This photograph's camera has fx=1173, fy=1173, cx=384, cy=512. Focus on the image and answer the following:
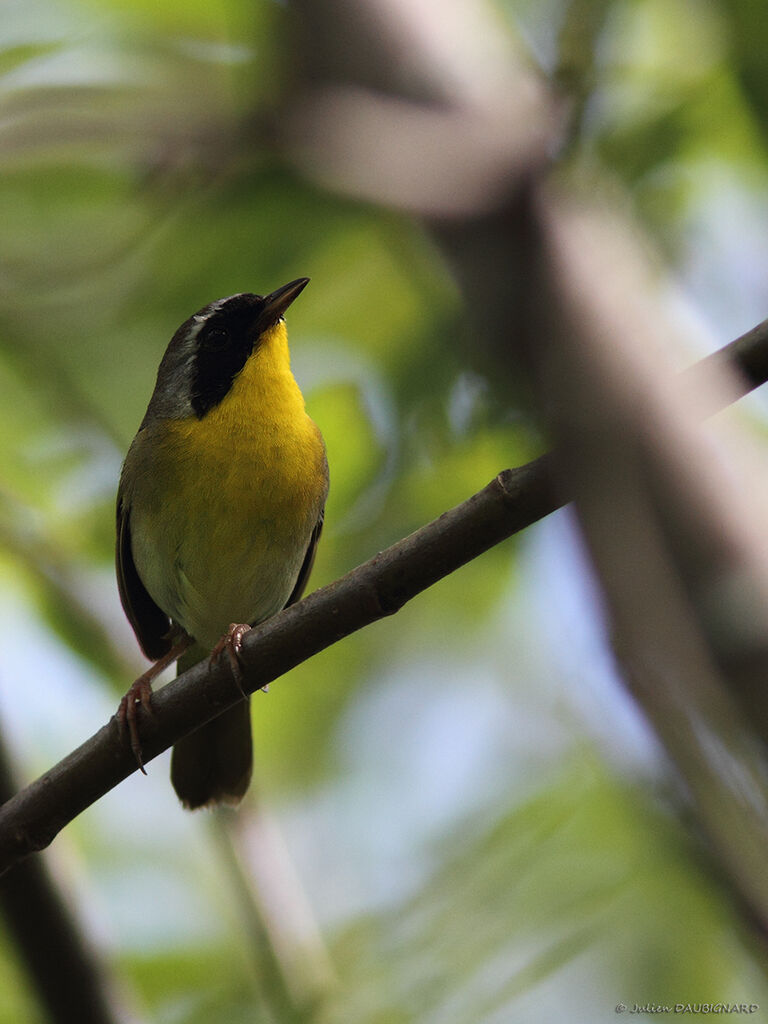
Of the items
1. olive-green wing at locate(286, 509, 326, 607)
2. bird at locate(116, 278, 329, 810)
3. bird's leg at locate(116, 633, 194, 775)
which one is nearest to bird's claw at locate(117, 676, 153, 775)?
bird's leg at locate(116, 633, 194, 775)

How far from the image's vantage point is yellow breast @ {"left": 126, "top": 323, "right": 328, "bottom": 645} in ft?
16.1

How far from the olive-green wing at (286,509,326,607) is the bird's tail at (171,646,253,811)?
56 centimetres

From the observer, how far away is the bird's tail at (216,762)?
16.7 ft

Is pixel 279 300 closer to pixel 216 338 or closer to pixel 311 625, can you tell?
pixel 216 338

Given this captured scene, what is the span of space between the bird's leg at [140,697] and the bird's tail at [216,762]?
1.14 ft

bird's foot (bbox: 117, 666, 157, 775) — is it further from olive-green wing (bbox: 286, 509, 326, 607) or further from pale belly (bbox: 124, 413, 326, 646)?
olive-green wing (bbox: 286, 509, 326, 607)

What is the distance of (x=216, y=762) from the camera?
5121mm

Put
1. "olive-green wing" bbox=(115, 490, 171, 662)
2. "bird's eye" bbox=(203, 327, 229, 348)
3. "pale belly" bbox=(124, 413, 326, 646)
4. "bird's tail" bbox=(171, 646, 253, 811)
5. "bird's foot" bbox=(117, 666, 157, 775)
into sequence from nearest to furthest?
"bird's foot" bbox=(117, 666, 157, 775) → "pale belly" bbox=(124, 413, 326, 646) → "bird's tail" bbox=(171, 646, 253, 811) → "olive-green wing" bbox=(115, 490, 171, 662) → "bird's eye" bbox=(203, 327, 229, 348)

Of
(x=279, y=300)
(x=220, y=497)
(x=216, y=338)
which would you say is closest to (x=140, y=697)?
(x=220, y=497)

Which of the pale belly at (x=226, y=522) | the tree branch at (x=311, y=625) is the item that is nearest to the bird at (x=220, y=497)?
the pale belly at (x=226, y=522)

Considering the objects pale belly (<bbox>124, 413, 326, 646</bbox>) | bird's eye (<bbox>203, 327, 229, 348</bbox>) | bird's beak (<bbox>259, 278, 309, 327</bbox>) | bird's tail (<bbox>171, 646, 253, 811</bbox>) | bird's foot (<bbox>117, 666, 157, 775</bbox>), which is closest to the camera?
bird's foot (<bbox>117, 666, 157, 775</bbox>)

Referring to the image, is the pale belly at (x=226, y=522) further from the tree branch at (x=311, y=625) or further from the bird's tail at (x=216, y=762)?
the tree branch at (x=311, y=625)

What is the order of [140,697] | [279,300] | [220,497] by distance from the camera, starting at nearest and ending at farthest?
[140,697]
[279,300]
[220,497]

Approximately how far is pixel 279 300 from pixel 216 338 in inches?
28.7
